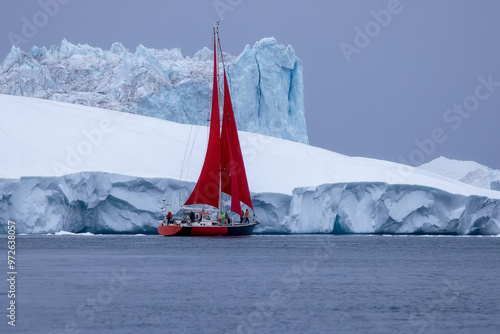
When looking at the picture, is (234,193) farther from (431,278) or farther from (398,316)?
(398,316)

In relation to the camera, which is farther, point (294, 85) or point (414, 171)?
point (294, 85)

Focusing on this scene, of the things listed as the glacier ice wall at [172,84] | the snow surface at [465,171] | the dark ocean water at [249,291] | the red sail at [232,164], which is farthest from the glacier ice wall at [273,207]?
the snow surface at [465,171]

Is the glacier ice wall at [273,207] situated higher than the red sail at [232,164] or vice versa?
the red sail at [232,164]

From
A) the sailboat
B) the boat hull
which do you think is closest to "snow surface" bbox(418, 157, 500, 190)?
the boat hull

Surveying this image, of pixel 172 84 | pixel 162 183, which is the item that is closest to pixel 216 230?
pixel 162 183

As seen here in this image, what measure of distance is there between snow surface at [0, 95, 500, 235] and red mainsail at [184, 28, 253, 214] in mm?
1155

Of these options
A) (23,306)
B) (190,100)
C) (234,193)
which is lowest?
(23,306)

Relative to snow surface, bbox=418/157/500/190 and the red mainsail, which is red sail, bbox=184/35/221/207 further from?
snow surface, bbox=418/157/500/190

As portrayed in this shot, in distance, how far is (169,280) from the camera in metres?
19.5

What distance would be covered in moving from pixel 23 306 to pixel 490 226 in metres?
28.1

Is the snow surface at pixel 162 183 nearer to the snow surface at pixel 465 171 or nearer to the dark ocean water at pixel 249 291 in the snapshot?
the dark ocean water at pixel 249 291

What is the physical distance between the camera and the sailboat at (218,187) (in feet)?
112

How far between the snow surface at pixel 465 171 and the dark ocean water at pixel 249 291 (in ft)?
104

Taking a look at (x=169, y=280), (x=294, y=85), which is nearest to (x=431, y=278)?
(x=169, y=280)
